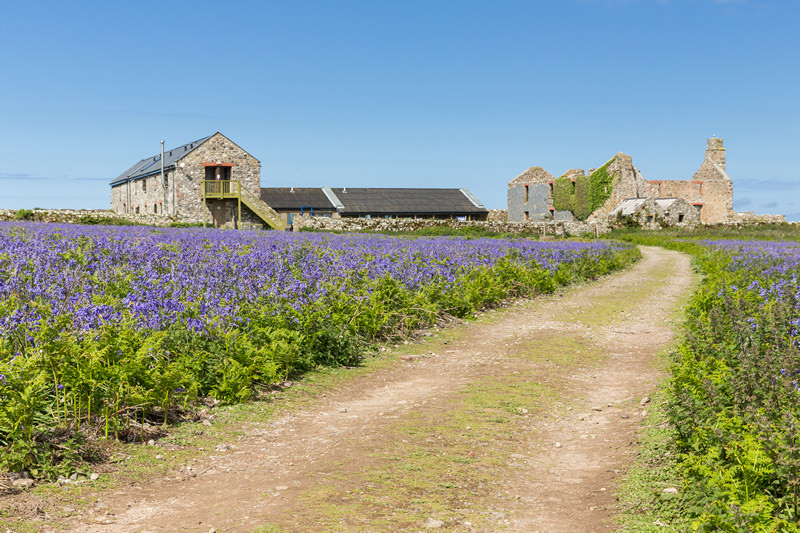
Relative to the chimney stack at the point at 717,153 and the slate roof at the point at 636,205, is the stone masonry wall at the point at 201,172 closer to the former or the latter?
the slate roof at the point at 636,205

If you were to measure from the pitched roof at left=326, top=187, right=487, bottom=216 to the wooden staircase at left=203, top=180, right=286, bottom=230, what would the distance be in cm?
1881

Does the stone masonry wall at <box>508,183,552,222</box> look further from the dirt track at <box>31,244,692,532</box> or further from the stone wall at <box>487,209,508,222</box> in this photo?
the dirt track at <box>31,244,692,532</box>

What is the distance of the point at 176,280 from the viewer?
952 centimetres

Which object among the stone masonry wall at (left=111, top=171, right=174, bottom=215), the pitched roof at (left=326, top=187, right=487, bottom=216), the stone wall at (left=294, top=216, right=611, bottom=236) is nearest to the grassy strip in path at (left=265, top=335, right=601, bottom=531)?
the stone wall at (left=294, top=216, right=611, bottom=236)

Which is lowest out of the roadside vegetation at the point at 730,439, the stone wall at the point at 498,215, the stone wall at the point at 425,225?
the roadside vegetation at the point at 730,439

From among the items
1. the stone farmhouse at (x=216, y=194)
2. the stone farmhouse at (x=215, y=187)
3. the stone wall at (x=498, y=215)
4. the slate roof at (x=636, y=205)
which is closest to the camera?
the stone farmhouse at (x=215, y=187)

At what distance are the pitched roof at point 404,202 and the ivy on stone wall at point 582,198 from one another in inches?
449

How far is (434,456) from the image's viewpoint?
615cm

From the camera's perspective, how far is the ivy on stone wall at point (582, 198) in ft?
238

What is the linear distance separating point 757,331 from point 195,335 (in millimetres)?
6334

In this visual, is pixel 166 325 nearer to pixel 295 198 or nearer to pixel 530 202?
pixel 295 198

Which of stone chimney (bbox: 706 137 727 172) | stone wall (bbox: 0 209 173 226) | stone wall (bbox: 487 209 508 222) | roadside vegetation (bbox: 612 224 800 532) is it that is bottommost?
roadside vegetation (bbox: 612 224 800 532)

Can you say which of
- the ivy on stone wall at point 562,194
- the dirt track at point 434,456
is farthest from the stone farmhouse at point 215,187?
the dirt track at point 434,456

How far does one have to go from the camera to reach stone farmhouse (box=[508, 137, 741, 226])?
6562cm
